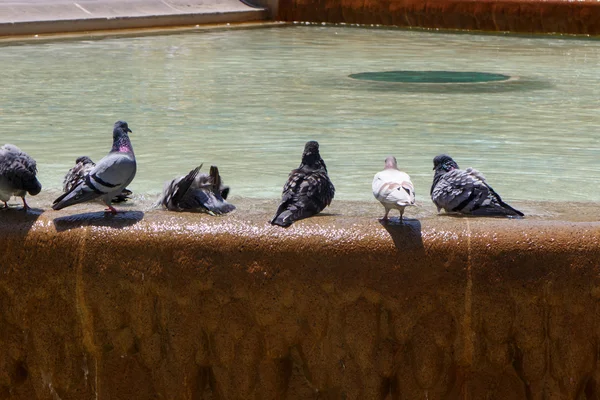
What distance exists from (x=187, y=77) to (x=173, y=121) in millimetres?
2830

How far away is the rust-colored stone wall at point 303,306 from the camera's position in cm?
400

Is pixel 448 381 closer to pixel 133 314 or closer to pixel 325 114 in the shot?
pixel 133 314

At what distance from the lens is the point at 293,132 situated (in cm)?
776

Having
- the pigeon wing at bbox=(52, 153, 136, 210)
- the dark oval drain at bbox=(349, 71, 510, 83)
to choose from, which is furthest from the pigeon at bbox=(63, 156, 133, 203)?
the dark oval drain at bbox=(349, 71, 510, 83)

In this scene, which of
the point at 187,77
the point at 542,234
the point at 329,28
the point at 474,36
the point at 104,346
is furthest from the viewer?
the point at 329,28

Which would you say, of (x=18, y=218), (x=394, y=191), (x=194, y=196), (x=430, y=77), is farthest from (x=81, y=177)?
(x=430, y=77)

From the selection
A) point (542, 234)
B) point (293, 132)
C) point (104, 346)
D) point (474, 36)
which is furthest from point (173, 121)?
point (474, 36)

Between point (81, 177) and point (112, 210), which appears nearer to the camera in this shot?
point (112, 210)

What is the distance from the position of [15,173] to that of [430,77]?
7.62 m

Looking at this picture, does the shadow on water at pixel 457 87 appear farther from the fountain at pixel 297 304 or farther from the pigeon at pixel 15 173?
the pigeon at pixel 15 173

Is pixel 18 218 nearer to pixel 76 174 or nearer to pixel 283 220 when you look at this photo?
pixel 76 174

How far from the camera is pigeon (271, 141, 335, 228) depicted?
4078 millimetres

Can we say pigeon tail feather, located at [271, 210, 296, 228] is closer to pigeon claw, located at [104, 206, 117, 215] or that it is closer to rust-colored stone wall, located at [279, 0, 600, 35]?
pigeon claw, located at [104, 206, 117, 215]

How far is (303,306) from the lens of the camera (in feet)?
13.4
